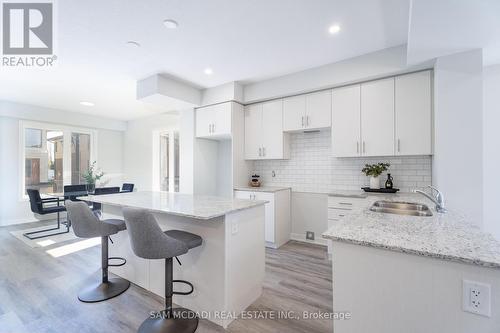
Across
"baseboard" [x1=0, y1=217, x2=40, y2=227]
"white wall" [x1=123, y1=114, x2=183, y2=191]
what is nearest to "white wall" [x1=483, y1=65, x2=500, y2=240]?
"white wall" [x1=123, y1=114, x2=183, y2=191]

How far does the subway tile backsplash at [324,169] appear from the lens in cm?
315

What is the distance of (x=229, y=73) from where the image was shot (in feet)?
11.8

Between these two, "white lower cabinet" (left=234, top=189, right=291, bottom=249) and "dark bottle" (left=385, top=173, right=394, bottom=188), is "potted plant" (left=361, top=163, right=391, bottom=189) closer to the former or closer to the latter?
"dark bottle" (left=385, top=173, right=394, bottom=188)

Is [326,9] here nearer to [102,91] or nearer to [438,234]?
[438,234]

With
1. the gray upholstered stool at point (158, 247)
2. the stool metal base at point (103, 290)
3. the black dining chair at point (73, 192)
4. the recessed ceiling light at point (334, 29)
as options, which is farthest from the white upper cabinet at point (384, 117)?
the black dining chair at point (73, 192)

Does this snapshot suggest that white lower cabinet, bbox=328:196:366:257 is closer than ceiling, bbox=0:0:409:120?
No

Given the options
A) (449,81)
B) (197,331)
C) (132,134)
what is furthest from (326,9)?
(132,134)

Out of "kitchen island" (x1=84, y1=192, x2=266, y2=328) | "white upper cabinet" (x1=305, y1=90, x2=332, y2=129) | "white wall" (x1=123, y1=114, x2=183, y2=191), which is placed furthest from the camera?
"white wall" (x1=123, y1=114, x2=183, y2=191)

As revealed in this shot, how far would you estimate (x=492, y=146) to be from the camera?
9.12 ft

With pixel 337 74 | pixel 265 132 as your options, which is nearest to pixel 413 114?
pixel 337 74

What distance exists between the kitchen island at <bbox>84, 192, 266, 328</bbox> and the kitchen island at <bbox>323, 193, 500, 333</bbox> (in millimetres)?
944

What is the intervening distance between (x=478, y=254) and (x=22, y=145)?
7583 mm

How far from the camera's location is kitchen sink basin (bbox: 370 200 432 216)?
217 cm

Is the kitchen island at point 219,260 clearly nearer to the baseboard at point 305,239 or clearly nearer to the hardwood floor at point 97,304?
the hardwood floor at point 97,304
